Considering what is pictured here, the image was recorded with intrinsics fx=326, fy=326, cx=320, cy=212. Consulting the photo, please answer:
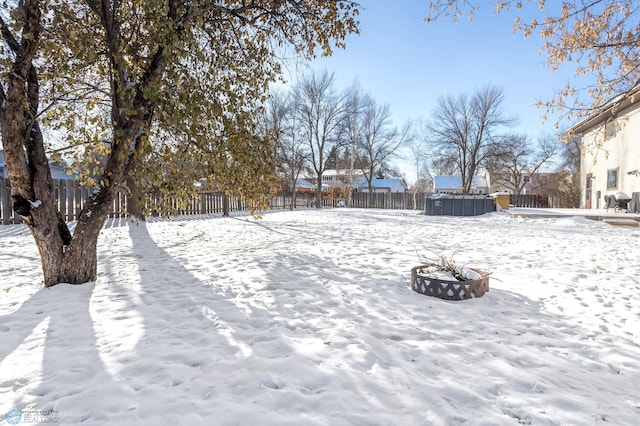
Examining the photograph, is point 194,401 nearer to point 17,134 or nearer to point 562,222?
point 17,134

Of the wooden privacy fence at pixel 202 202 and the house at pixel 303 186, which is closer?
the wooden privacy fence at pixel 202 202

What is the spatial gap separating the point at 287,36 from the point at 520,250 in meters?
5.91

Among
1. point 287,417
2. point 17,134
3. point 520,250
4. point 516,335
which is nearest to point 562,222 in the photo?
point 520,250

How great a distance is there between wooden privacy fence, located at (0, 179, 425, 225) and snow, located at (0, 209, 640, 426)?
4.53 ft

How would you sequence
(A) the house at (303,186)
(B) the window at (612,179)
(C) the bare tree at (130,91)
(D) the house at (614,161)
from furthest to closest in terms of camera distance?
(A) the house at (303,186) → (B) the window at (612,179) → (D) the house at (614,161) → (C) the bare tree at (130,91)

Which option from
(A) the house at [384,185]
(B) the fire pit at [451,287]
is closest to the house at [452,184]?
(A) the house at [384,185]

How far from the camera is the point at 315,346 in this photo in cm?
254

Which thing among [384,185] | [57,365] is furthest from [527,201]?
[57,365]

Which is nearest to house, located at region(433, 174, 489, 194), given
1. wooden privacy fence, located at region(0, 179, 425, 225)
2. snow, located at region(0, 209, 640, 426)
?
wooden privacy fence, located at region(0, 179, 425, 225)

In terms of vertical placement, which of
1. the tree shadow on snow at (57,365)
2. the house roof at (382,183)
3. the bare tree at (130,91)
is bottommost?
the tree shadow on snow at (57,365)

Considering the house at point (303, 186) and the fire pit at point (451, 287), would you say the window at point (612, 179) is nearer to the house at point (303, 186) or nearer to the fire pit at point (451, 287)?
the fire pit at point (451, 287)

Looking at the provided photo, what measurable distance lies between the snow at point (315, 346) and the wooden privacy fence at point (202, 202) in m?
1.38

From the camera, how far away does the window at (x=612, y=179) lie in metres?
15.2

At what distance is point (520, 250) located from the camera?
257 inches
